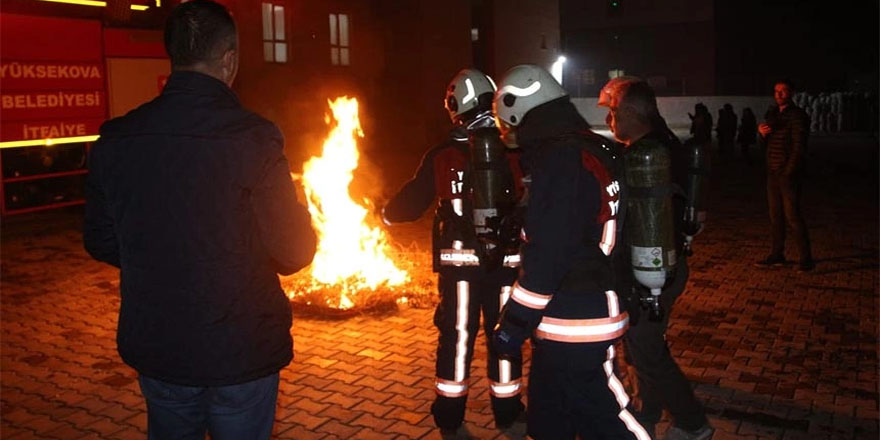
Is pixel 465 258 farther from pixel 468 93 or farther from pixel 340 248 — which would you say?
pixel 340 248

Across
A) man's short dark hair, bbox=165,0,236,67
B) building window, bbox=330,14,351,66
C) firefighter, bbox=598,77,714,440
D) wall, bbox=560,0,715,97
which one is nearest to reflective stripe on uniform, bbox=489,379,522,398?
firefighter, bbox=598,77,714,440

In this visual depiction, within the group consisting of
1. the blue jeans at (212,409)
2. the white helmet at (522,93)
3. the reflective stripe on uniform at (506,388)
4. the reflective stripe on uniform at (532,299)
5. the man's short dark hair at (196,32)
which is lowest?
the reflective stripe on uniform at (506,388)

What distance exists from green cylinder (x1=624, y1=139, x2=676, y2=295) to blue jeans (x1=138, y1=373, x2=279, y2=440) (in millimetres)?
1745

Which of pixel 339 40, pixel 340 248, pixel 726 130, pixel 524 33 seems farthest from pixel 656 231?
pixel 524 33

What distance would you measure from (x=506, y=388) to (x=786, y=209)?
5.17m

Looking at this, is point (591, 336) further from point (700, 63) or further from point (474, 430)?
point (700, 63)

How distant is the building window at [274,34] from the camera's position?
680 inches

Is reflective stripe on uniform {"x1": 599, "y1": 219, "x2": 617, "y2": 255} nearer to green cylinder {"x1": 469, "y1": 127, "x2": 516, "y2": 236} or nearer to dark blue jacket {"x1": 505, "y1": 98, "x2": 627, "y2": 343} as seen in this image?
dark blue jacket {"x1": 505, "y1": 98, "x2": 627, "y2": 343}

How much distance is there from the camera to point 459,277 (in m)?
4.50

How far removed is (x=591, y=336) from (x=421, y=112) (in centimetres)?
1887

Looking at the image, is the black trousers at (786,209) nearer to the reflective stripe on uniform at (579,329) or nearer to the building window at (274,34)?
the reflective stripe on uniform at (579,329)

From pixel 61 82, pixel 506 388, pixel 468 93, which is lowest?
pixel 506 388

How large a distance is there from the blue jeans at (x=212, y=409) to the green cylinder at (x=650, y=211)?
1745 mm

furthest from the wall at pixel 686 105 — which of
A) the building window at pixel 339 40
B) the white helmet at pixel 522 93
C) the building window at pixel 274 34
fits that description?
the white helmet at pixel 522 93
